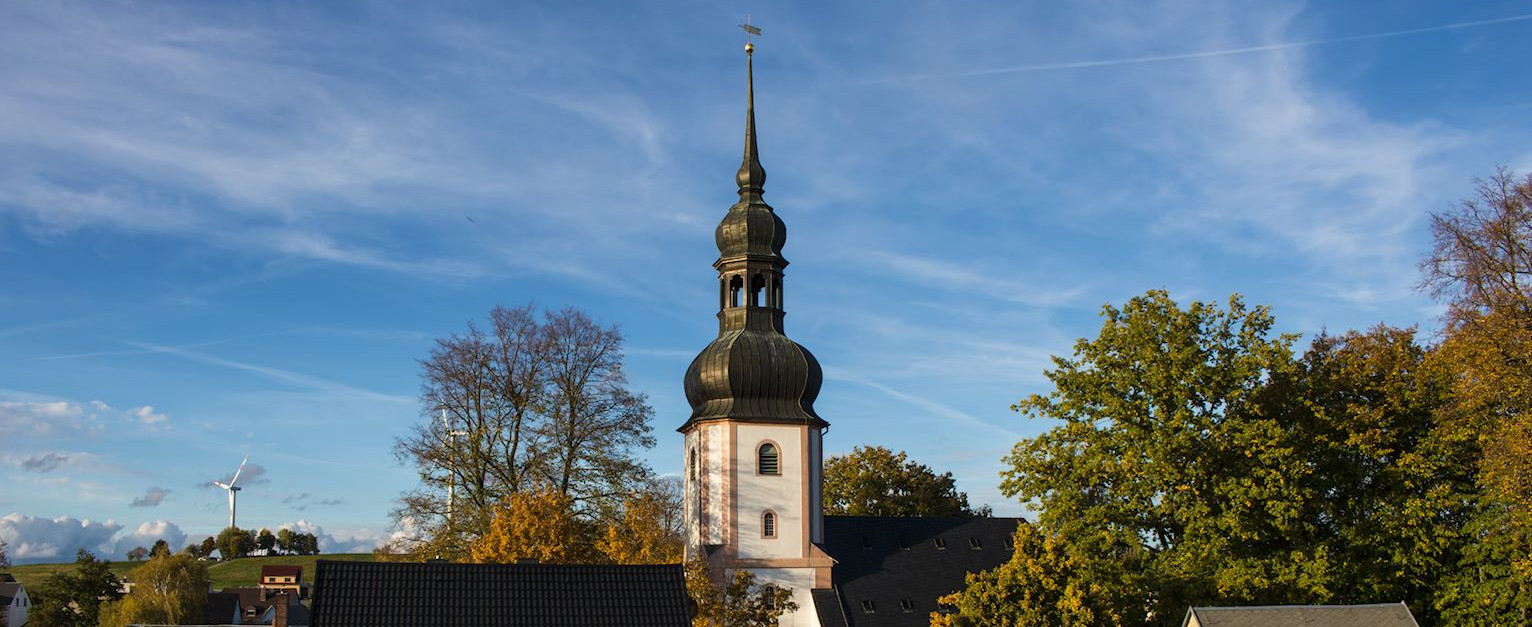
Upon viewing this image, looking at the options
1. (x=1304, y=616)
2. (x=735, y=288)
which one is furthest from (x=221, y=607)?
(x=1304, y=616)

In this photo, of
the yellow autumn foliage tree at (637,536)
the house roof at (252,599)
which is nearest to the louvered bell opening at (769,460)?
the yellow autumn foliage tree at (637,536)

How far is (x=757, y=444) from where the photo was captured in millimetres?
36469

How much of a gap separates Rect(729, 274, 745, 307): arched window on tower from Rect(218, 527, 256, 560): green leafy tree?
115 meters

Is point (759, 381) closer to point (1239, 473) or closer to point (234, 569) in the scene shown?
point (1239, 473)

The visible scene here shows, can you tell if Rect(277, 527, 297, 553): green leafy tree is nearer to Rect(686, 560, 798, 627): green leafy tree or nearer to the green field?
the green field

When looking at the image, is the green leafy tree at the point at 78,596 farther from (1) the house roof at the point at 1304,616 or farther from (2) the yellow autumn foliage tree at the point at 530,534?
(1) the house roof at the point at 1304,616

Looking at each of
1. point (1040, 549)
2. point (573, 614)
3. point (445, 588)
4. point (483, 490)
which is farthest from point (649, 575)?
point (483, 490)

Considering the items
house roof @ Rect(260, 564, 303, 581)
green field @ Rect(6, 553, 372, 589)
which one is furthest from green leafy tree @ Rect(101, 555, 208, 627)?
green field @ Rect(6, 553, 372, 589)

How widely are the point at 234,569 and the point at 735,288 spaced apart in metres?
105

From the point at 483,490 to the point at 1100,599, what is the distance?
54.3ft

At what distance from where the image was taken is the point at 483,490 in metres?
36.8

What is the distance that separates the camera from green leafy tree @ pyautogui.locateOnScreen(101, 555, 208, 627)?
62.1m

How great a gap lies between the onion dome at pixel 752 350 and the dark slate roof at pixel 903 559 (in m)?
4.17

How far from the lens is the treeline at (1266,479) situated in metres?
29.5
